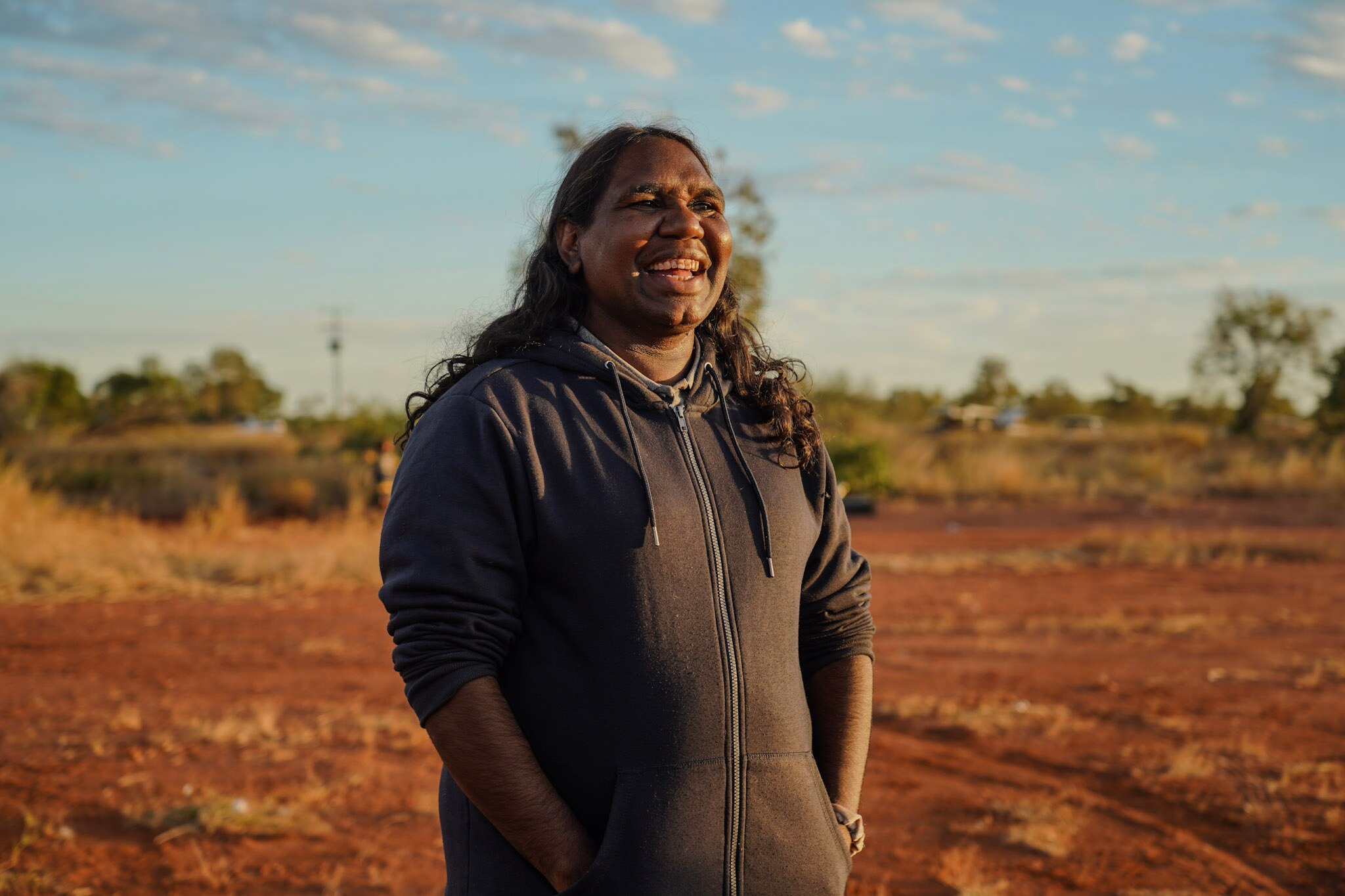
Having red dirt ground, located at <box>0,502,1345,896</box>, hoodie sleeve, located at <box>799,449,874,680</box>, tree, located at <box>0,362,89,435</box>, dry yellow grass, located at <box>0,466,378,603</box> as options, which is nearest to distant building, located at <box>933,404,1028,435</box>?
tree, located at <box>0,362,89,435</box>

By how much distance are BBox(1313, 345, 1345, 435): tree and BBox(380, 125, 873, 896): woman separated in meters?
29.0

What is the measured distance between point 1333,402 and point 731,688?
30842mm

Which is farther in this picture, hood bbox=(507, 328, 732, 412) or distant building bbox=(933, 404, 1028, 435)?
distant building bbox=(933, 404, 1028, 435)

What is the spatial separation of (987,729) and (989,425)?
42.2m

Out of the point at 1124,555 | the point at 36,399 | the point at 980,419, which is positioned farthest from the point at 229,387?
the point at 1124,555

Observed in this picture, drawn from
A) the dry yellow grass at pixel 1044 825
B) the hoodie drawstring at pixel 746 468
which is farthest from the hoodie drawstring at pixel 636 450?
the dry yellow grass at pixel 1044 825

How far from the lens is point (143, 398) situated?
4150cm

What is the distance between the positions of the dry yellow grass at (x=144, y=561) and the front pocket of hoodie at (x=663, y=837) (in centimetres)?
1028

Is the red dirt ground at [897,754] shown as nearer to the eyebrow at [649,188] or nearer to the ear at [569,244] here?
the ear at [569,244]

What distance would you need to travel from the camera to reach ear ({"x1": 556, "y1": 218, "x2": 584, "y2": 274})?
2.13 metres

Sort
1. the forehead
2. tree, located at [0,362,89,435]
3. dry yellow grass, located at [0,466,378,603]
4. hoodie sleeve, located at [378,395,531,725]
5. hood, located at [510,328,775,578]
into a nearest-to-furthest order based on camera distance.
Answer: hoodie sleeve, located at [378,395,531,725] → hood, located at [510,328,775,578] → the forehead → dry yellow grass, located at [0,466,378,603] → tree, located at [0,362,89,435]

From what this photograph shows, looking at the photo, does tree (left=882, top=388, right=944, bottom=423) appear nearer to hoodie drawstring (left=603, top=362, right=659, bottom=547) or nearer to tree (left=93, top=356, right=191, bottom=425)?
tree (left=93, top=356, right=191, bottom=425)

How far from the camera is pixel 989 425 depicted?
46938 mm

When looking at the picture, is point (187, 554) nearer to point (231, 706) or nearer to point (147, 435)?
point (231, 706)
